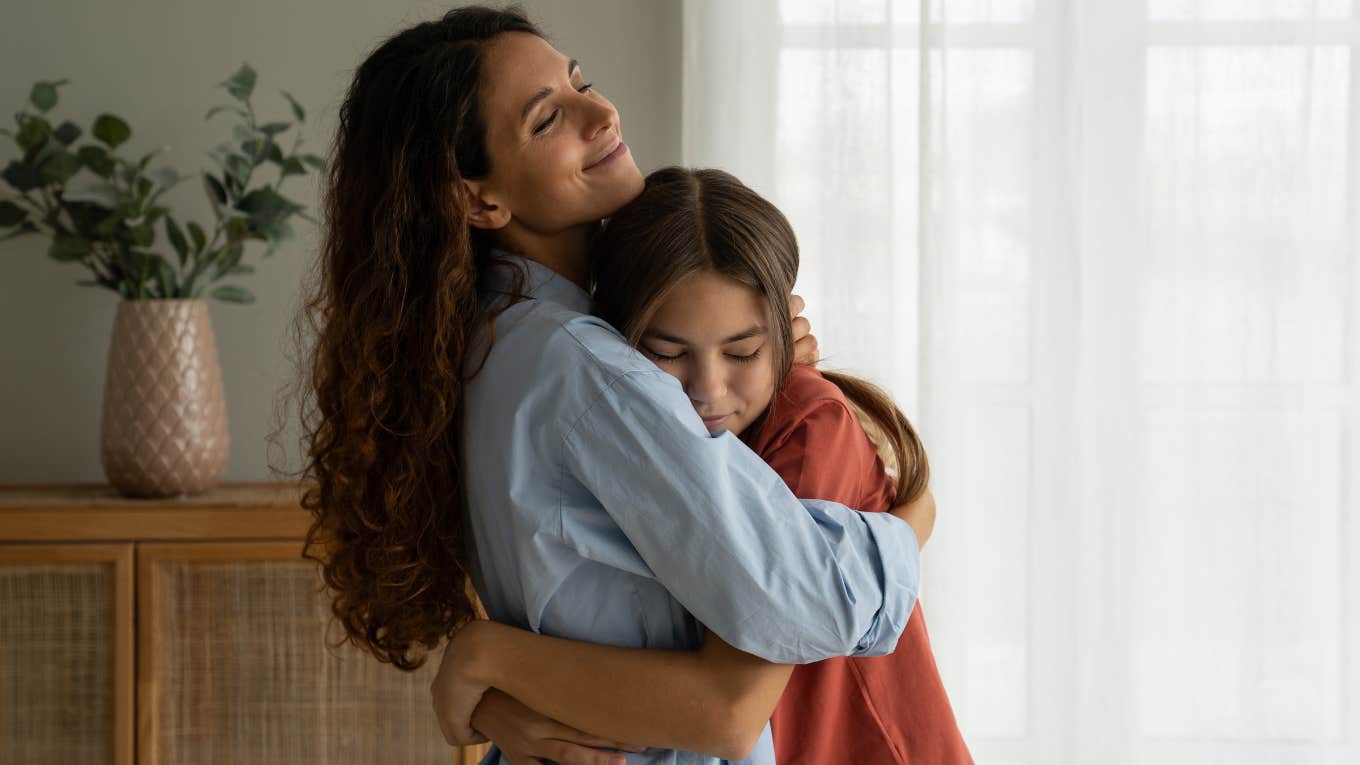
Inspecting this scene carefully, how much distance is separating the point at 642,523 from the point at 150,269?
1.81m

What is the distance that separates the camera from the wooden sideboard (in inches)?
90.7

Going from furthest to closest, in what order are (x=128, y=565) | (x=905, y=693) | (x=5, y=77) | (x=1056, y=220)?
1. (x=5, y=77)
2. (x=1056, y=220)
3. (x=128, y=565)
4. (x=905, y=693)

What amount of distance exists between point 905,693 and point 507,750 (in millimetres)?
398

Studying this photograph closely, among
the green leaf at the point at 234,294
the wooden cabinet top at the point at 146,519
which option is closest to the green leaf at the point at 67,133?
the green leaf at the point at 234,294

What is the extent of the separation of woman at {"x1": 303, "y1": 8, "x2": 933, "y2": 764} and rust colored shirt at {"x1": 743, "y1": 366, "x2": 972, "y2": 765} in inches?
3.5

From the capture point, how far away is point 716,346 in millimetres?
1170

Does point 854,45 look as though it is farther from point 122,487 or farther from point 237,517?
point 122,487

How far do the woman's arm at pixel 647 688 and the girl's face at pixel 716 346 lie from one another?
232mm

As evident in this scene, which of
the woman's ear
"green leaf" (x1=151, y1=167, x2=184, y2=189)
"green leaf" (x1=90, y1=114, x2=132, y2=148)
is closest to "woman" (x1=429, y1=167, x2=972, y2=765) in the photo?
the woman's ear

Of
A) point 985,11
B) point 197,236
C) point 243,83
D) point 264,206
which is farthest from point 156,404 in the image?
point 985,11

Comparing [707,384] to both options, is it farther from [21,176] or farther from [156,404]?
[21,176]

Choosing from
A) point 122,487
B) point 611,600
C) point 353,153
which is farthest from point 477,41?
point 122,487

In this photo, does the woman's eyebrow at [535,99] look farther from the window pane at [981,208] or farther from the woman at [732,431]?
the window pane at [981,208]

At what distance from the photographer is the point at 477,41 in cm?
117
